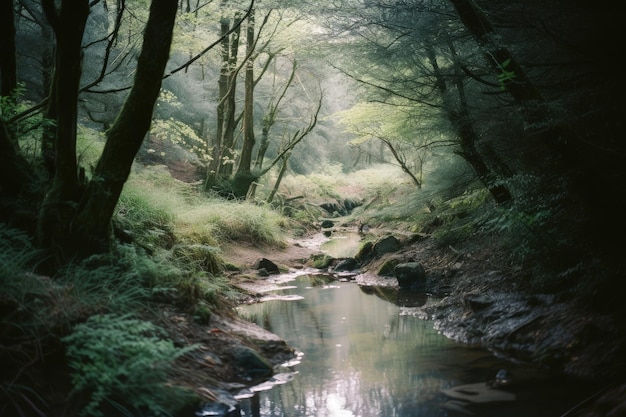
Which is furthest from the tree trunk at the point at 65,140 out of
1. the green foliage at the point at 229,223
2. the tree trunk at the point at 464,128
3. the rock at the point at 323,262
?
the rock at the point at 323,262

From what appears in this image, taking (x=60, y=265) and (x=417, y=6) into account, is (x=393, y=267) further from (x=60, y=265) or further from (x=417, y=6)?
(x=60, y=265)

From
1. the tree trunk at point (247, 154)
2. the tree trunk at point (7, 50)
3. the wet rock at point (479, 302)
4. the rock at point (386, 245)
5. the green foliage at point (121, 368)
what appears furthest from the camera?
the tree trunk at point (247, 154)

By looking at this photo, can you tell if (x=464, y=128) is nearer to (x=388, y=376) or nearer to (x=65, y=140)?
(x=388, y=376)

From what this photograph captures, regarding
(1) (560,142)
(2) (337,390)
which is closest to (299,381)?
(2) (337,390)

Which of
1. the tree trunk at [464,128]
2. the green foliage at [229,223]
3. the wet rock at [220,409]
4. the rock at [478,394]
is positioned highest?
the tree trunk at [464,128]

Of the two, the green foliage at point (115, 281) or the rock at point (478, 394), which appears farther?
the rock at point (478, 394)

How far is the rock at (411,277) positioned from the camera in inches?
359

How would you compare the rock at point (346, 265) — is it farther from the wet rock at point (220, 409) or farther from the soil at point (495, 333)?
the wet rock at point (220, 409)

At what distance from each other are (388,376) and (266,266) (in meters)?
6.39

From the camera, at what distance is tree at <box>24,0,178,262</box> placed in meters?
4.34

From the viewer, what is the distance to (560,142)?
4.38 metres

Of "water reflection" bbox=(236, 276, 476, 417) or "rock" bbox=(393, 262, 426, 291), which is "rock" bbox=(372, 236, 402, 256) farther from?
"water reflection" bbox=(236, 276, 476, 417)

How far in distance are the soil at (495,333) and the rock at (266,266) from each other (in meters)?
2.23

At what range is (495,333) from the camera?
5.66 m
